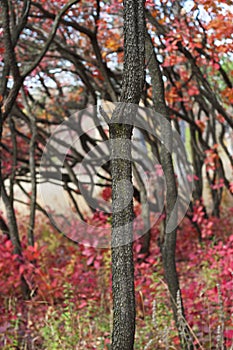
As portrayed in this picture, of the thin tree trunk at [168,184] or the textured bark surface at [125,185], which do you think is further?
the thin tree trunk at [168,184]

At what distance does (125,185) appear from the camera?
2.10 metres


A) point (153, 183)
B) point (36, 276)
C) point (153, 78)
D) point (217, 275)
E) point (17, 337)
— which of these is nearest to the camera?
point (153, 78)

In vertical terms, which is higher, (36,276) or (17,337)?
(36,276)

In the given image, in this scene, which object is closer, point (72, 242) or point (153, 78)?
point (153, 78)

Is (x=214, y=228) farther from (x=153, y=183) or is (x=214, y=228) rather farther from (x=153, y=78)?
(x=153, y=78)

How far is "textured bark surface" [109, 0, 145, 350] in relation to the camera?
2092 millimetres

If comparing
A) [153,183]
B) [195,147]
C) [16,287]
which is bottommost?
[16,287]

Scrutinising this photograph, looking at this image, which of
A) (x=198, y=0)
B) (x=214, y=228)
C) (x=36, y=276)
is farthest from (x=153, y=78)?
(x=214, y=228)

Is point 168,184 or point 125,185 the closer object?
point 125,185

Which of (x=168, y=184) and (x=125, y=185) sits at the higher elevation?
(x=168, y=184)

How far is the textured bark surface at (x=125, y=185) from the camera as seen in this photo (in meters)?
2.09

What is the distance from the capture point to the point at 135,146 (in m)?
6.41

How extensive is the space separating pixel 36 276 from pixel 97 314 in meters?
0.97

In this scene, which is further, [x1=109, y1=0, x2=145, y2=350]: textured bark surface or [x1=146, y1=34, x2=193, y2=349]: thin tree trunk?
[x1=146, y1=34, x2=193, y2=349]: thin tree trunk
